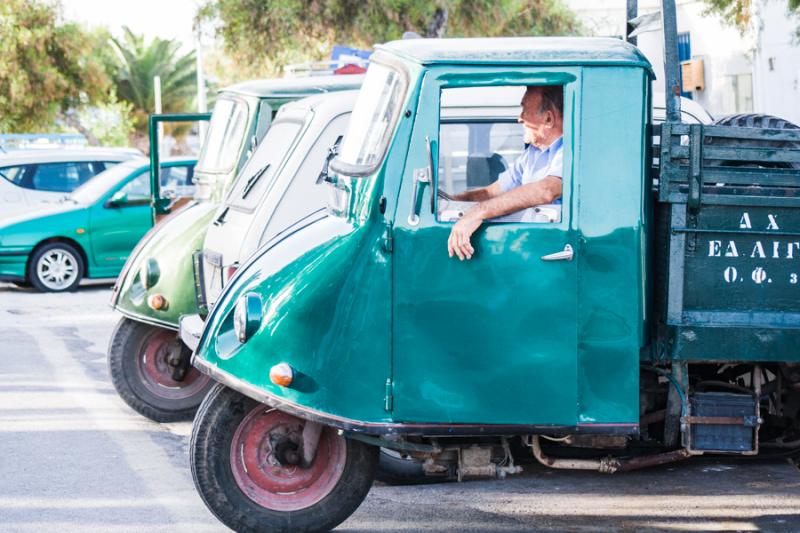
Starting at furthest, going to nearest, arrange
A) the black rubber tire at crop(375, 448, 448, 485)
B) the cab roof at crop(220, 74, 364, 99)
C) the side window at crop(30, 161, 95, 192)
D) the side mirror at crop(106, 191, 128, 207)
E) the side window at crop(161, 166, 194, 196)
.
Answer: the side window at crop(30, 161, 95, 192), the side window at crop(161, 166, 194, 196), the side mirror at crop(106, 191, 128, 207), the cab roof at crop(220, 74, 364, 99), the black rubber tire at crop(375, 448, 448, 485)

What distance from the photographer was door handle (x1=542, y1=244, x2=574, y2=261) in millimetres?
5164

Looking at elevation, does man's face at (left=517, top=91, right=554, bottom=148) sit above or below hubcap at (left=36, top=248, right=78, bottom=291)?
above

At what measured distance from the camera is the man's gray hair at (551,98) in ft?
17.5

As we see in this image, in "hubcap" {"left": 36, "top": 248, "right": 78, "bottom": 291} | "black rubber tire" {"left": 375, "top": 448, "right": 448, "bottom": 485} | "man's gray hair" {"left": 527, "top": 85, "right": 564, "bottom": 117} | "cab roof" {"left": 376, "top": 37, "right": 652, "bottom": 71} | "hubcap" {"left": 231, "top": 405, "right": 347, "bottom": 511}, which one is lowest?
"black rubber tire" {"left": 375, "top": 448, "right": 448, "bottom": 485}

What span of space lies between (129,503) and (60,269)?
989 cm

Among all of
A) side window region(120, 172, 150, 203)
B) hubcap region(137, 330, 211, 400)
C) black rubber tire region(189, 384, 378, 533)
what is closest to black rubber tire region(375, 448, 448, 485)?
black rubber tire region(189, 384, 378, 533)

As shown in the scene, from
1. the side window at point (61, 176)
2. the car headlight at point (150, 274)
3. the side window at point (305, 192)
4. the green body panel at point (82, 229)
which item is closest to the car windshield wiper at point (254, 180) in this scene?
the side window at point (305, 192)

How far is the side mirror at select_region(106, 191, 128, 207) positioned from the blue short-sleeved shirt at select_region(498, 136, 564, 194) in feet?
33.1

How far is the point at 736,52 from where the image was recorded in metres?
26.6

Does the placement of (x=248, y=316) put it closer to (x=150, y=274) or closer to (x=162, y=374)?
(x=150, y=274)

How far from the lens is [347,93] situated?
25.9 ft

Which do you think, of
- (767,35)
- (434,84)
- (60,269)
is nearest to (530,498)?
(434,84)

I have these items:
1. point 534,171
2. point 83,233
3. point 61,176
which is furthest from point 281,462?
point 61,176

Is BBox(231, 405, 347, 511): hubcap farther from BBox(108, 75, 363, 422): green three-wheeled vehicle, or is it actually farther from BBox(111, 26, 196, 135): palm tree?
BBox(111, 26, 196, 135): palm tree
